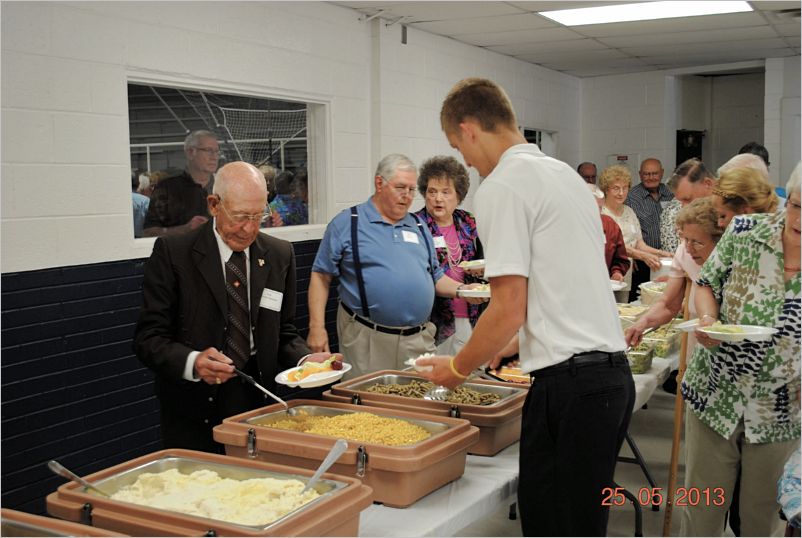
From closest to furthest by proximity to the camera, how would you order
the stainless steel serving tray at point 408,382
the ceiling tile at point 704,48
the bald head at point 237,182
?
→ the bald head at point 237,182
the stainless steel serving tray at point 408,382
the ceiling tile at point 704,48

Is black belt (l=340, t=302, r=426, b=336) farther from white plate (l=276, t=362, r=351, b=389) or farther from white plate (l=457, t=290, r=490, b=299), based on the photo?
white plate (l=276, t=362, r=351, b=389)

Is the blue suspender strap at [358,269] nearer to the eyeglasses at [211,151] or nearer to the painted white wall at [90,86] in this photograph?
the painted white wall at [90,86]

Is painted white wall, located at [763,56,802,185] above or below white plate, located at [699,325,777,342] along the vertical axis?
above

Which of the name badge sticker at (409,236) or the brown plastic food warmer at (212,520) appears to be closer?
the brown plastic food warmer at (212,520)

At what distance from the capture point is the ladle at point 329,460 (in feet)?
5.78

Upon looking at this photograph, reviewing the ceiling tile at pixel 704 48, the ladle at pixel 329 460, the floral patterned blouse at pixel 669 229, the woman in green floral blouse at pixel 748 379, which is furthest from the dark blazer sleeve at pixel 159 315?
the ceiling tile at pixel 704 48

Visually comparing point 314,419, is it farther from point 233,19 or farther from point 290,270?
point 233,19

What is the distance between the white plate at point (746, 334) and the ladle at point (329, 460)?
3.75ft

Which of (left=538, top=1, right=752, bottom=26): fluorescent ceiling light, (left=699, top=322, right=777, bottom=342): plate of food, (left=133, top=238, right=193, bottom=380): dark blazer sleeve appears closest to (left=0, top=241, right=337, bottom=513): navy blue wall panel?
(left=133, top=238, right=193, bottom=380): dark blazer sleeve

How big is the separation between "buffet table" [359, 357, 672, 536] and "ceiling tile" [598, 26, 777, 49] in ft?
19.3

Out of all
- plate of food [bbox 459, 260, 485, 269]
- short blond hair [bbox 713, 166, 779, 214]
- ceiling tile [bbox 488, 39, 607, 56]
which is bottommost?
plate of food [bbox 459, 260, 485, 269]

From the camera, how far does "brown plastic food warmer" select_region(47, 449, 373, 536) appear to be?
1.55 meters

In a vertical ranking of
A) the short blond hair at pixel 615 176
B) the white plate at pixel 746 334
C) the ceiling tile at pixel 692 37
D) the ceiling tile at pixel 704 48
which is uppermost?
the ceiling tile at pixel 704 48

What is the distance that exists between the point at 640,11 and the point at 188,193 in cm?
373
